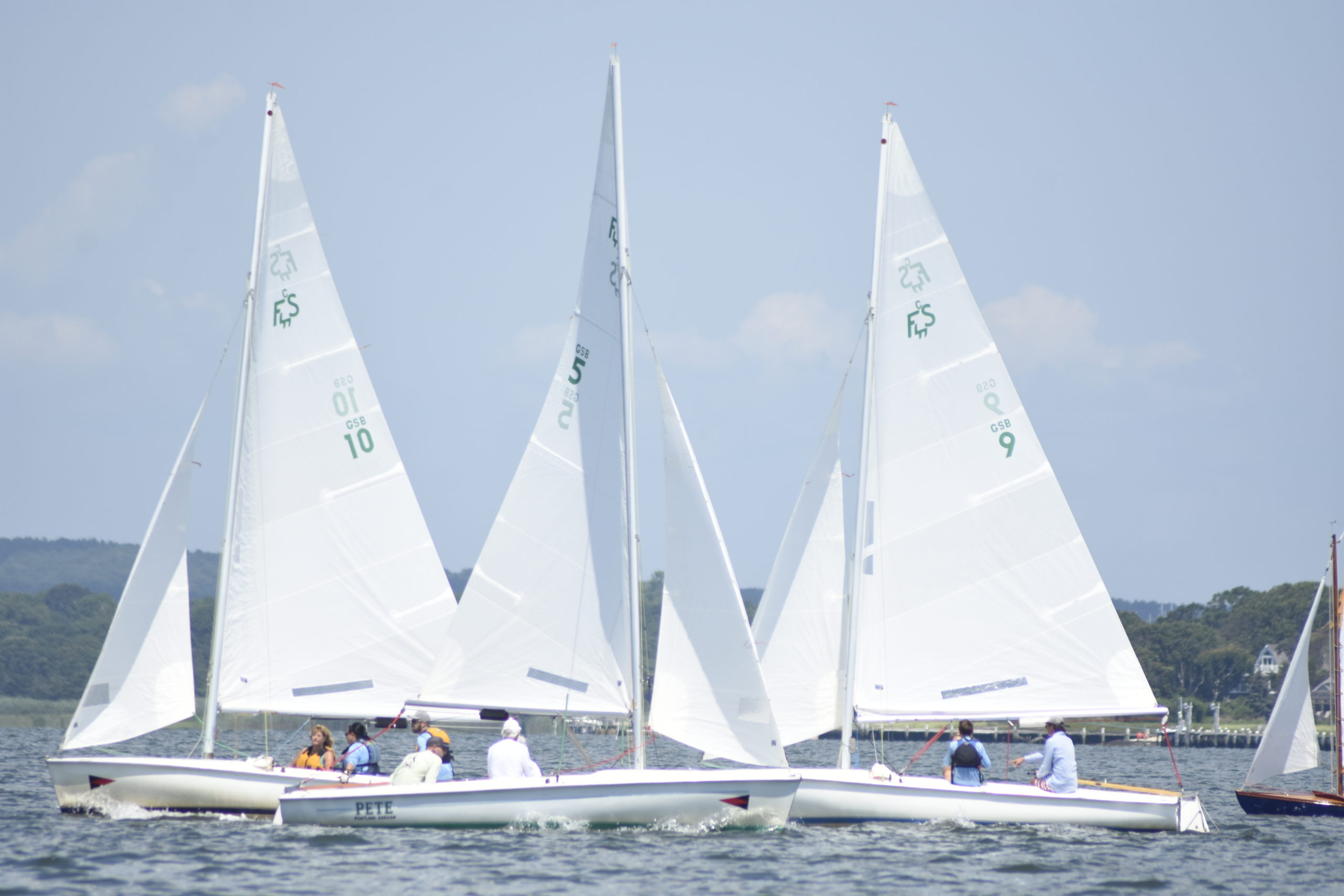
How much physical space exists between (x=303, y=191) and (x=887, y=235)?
8.93 meters

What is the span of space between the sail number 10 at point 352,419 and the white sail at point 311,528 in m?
0.02

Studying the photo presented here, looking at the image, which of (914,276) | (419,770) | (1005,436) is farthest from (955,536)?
(419,770)

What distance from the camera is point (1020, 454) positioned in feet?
71.4

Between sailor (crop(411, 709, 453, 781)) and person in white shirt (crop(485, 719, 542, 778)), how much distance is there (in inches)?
38.2

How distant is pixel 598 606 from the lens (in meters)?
19.9

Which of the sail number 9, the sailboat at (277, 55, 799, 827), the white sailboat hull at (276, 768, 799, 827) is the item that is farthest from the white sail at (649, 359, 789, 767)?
the sail number 9

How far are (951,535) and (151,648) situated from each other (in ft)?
38.0

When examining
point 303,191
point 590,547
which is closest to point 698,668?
point 590,547

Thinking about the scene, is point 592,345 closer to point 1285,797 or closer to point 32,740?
point 1285,797

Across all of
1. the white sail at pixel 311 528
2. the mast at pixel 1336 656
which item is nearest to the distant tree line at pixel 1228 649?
the mast at pixel 1336 656

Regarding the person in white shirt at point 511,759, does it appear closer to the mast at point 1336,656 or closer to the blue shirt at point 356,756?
the blue shirt at point 356,756

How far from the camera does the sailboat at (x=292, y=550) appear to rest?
2159 cm

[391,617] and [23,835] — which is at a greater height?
[391,617]

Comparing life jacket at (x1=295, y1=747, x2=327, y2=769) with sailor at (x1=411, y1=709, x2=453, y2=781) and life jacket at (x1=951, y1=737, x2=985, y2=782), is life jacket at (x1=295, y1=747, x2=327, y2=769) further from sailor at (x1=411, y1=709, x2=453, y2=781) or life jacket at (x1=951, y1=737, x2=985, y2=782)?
life jacket at (x1=951, y1=737, x2=985, y2=782)
